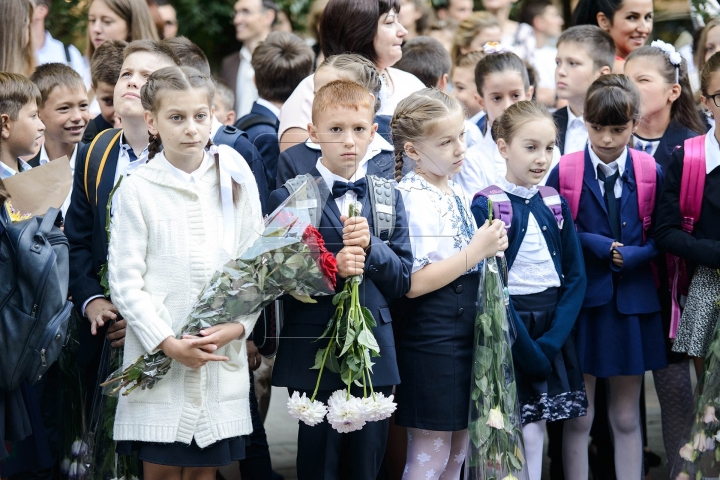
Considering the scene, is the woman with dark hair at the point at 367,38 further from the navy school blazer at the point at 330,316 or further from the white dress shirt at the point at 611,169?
the navy school blazer at the point at 330,316

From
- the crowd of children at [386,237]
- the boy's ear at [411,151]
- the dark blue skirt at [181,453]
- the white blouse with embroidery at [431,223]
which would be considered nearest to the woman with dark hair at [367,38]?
the crowd of children at [386,237]

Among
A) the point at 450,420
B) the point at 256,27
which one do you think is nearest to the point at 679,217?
the point at 450,420

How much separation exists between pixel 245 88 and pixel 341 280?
424 cm

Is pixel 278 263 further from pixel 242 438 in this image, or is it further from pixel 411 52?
pixel 411 52

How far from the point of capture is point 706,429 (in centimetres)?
414

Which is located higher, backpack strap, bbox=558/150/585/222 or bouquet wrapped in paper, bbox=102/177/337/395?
backpack strap, bbox=558/150/585/222

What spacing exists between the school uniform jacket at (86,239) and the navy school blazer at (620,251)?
6.95 ft

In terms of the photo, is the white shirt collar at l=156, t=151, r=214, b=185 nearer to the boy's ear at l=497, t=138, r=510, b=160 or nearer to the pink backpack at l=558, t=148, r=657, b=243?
the boy's ear at l=497, t=138, r=510, b=160

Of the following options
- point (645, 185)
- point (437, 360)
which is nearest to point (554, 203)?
point (645, 185)

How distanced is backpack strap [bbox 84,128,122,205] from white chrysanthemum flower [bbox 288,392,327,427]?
1.25m

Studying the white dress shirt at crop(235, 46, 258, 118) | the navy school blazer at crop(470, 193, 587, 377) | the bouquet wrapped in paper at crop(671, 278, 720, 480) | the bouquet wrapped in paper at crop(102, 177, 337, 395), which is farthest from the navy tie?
the white dress shirt at crop(235, 46, 258, 118)

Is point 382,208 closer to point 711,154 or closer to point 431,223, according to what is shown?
point 431,223

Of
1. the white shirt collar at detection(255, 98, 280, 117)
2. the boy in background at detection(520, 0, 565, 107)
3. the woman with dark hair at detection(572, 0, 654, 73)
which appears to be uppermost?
the boy in background at detection(520, 0, 565, 107)

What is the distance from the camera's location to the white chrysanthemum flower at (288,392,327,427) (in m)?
3.55
